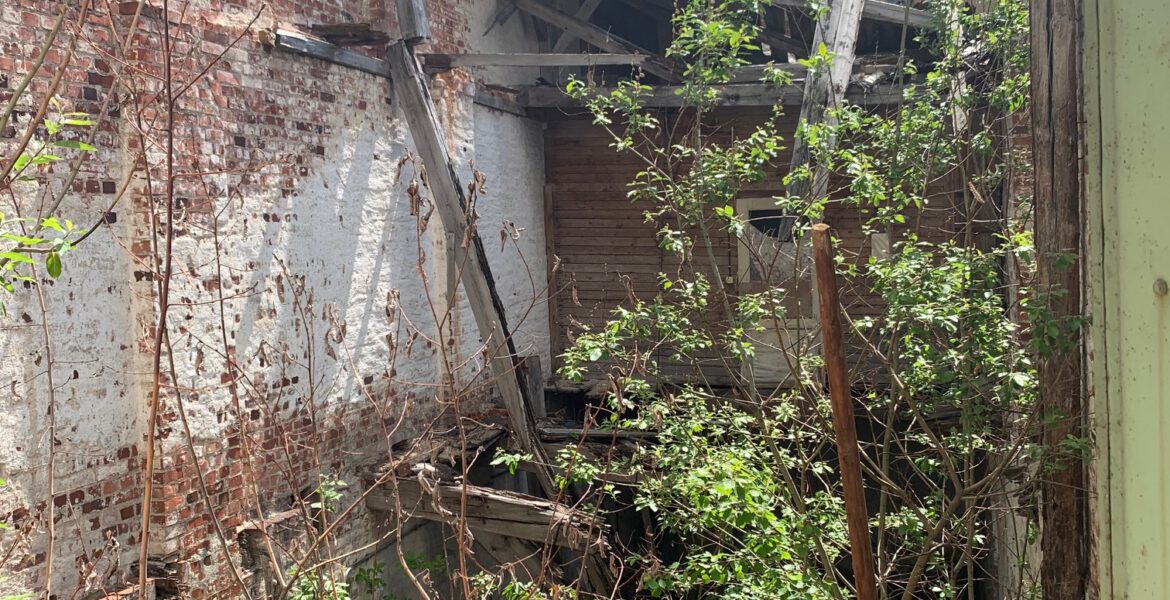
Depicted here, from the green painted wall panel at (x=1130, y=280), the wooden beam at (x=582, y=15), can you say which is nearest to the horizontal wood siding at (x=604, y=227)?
the wooden beam at (x=582, y=15)

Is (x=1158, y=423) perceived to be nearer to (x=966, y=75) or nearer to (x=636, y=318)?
(x=636, y=318)

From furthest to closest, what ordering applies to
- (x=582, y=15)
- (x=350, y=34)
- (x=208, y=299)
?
(x=582, y=15), (x=350, y=34), (x=208, y=299)

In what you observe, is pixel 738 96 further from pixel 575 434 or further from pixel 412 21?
pixel 575 434

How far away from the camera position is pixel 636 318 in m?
4.75

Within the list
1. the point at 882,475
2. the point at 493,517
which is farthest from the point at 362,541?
the point at 882,475

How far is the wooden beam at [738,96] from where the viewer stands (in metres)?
7.04

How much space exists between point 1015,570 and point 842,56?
349 centimetres

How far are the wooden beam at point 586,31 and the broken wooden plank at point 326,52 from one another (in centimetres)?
210

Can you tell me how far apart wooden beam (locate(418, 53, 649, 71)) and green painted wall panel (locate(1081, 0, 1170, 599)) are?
3.60 m

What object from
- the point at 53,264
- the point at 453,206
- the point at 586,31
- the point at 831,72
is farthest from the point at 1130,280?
the point at 586,31

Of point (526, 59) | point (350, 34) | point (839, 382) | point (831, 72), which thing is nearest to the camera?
point (839, 382)

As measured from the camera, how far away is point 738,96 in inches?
300

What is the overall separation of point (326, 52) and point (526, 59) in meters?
→ 1.35

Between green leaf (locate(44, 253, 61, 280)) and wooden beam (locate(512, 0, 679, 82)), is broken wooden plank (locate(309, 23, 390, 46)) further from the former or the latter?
green leaf (locate(44, 253, 61, 280))
